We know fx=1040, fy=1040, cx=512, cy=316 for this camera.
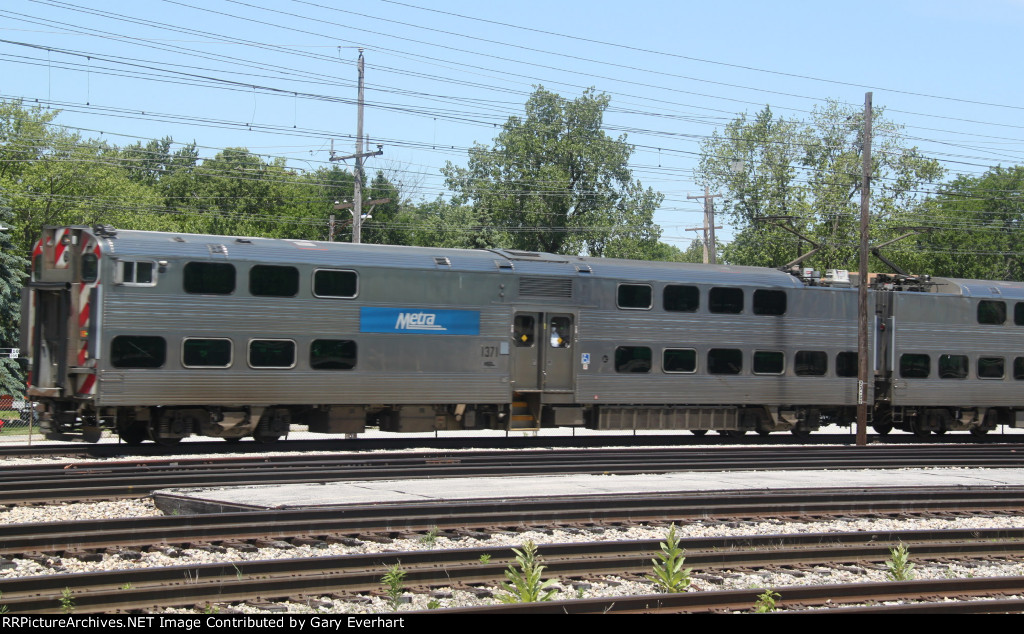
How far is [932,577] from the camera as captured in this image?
11.1 metres

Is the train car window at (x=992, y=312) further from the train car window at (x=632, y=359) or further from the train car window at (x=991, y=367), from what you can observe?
the train car window at (x=632, y=359)

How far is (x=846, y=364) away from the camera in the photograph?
28375 mm

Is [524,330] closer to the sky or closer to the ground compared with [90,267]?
closer to the ground

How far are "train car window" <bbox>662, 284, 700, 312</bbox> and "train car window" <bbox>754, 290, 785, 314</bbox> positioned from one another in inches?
72.3

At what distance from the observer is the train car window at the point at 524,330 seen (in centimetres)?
2431

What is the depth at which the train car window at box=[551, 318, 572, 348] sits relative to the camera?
2459 cm

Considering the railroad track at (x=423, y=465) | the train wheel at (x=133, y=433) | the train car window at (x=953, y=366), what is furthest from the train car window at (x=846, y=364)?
the train wheel at (x=133, y=433)

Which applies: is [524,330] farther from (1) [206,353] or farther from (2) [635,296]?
(1) [206,353]

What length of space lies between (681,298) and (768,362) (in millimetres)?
3123

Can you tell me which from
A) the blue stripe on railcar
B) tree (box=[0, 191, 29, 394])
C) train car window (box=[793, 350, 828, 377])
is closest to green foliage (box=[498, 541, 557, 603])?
the blue stripe on railcar

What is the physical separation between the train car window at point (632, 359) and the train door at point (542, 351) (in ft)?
4.40

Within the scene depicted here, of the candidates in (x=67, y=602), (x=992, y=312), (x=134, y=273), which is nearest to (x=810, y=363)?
(x=992, y=312)
